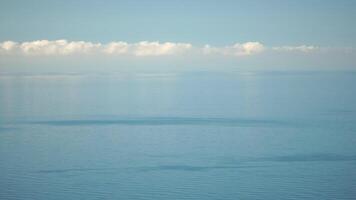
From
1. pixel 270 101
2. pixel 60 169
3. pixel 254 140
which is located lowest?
pixel 60 169

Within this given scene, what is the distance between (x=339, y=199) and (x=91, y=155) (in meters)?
20.5

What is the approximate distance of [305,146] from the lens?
41.4 metres

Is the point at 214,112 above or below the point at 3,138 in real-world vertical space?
above

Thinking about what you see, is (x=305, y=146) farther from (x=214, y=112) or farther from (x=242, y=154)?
(x=214, y=112)

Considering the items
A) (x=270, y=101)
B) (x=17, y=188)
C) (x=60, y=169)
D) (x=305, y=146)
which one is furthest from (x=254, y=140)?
(x=270, y=101)

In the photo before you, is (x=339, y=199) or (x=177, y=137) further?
(x=177, y=137)

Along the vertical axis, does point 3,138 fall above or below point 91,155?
above

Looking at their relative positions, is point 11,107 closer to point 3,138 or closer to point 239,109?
point 3,138

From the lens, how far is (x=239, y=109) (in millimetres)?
71125

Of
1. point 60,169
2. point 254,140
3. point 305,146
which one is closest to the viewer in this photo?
point 60,169

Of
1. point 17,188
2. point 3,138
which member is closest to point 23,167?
point 17,188

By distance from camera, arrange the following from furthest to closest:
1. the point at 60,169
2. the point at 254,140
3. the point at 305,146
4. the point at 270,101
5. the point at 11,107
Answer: the point at 270,101 < the point at 11,107 < the point at 254,140 < the point at 305,146 < the point at 60,169

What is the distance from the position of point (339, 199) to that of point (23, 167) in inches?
905

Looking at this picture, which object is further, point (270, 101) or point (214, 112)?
point (270, 101)
